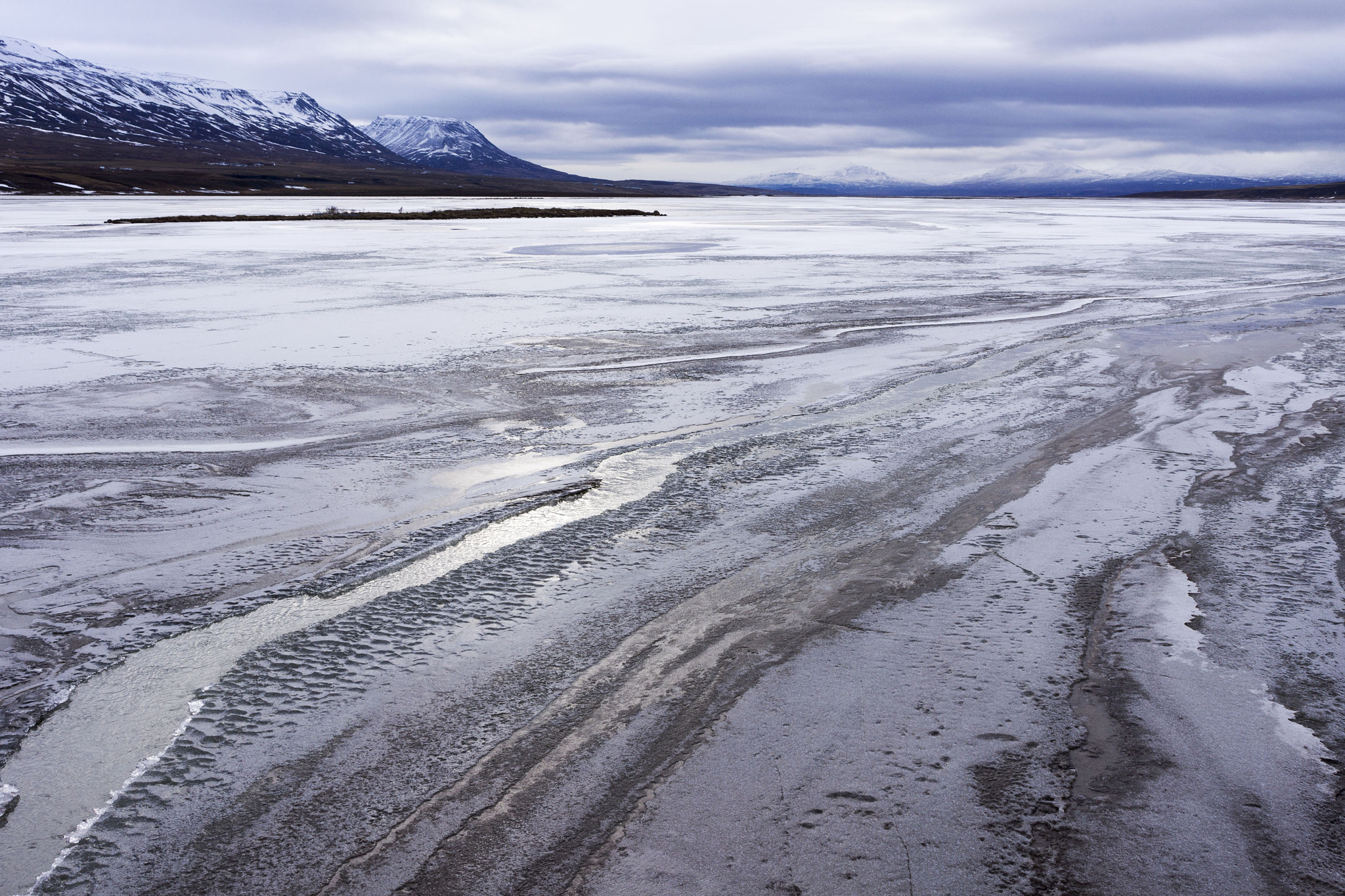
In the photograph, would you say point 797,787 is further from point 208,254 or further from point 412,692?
point 208,254

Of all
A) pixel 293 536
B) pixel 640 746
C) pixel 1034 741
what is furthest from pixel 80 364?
pixel 1034 741

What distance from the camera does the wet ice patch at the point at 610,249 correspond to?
22141 millimetres

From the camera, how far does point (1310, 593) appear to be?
4.11 meters

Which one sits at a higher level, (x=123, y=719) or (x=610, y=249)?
(x=610, y=249)

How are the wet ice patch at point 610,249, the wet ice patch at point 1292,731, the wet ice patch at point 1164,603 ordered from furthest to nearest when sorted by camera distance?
the wet ice patch at point 610,249 → the wet ice patch at point 1164,603 → the wet ice patch at point 1292,731

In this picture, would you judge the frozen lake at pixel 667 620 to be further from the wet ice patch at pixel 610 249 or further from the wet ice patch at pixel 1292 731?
the wet ice patch at pixel 610 249

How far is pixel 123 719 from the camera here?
3.13 metres

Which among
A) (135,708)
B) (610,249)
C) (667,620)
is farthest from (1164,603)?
(610,249)

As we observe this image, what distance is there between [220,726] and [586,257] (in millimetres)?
18432

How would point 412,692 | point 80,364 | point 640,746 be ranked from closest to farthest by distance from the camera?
point 640,746, point 412,692, point 80,364

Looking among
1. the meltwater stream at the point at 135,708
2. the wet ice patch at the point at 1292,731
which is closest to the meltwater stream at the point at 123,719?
the meltwater stream at the point at 135,708

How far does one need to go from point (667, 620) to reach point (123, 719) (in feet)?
6.51

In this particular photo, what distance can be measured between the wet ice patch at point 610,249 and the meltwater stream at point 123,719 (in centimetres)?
1822

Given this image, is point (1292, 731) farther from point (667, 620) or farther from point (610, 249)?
point (610, 249)
